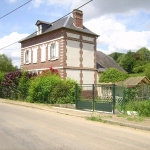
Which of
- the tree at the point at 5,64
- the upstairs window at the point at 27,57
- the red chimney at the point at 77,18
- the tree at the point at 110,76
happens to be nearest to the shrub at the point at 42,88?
the red chimney at the point at 77,18

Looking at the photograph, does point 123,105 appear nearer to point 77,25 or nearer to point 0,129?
point 0,129

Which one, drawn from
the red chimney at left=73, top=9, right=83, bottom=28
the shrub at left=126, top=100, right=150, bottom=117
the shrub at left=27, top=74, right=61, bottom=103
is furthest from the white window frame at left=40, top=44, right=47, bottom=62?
the shrub at left=126, top=100, right=150, bottom=117

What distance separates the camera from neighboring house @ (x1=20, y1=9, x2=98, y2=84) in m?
25.9

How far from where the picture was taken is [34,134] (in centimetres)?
759

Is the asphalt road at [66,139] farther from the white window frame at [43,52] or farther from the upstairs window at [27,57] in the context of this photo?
the upstairs window at [27,57]

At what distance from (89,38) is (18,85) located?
34.4 feet

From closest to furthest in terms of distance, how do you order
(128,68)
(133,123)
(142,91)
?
(133,123) → (142,91) → (128,68)

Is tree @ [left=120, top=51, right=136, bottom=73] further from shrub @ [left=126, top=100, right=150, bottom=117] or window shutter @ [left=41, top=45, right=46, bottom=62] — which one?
shrub @ [left=126, top=100, right=150, bottom=117]

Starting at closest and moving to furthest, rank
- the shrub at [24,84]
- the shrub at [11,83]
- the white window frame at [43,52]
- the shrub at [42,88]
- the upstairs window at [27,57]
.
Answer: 1. the shrub at [42,88]
2. the shrub at [24,84]
3. the shrub at [11,83]
4. the white window frame at [43,52]
5. the upstairs window at [27,57]

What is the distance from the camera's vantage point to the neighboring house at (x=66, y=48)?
2592cm

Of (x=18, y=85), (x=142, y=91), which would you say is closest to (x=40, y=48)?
(x=18, y=85)

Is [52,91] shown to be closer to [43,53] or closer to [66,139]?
[43,53]

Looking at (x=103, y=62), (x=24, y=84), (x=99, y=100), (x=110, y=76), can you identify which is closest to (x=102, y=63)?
(x=103, y=62)

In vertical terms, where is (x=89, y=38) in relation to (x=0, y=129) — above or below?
above
